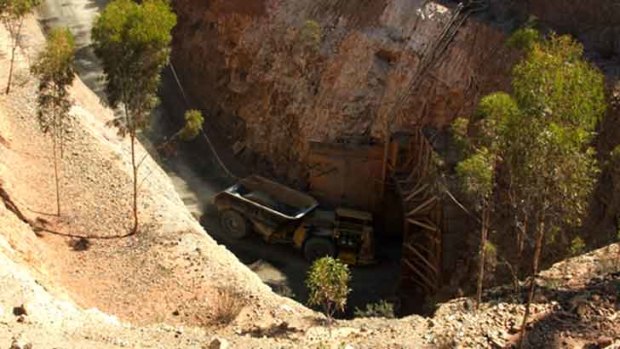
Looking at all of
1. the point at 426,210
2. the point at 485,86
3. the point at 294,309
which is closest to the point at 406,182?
the point at 426,210

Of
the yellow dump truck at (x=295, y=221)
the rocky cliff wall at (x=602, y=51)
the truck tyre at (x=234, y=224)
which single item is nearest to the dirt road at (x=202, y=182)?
the truck tyre at (x=234, y=224)

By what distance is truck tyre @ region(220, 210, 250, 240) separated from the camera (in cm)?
2608

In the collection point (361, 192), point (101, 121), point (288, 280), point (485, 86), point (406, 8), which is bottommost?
point (288, 280)

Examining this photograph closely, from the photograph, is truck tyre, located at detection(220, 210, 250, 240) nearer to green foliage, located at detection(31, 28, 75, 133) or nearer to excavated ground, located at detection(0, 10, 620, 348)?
excavated ground, located at detection(0, 10, 620, 348)

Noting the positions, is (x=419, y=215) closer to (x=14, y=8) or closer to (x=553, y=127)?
(x=553, y=127)

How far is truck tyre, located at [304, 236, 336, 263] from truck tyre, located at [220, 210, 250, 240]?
8.26 ft

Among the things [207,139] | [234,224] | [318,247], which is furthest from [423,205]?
[207,139]

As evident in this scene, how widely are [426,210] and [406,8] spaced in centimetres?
928

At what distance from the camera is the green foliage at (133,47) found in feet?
64.4

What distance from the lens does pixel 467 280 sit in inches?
834

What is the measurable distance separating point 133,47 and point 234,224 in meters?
8.55

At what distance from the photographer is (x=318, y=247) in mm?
24750

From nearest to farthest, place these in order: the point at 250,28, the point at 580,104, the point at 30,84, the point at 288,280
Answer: the point at 580,104, the point at 288,280, the point at 30,84, the point at 250,28

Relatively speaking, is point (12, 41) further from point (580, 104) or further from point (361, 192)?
point (580, 104)
